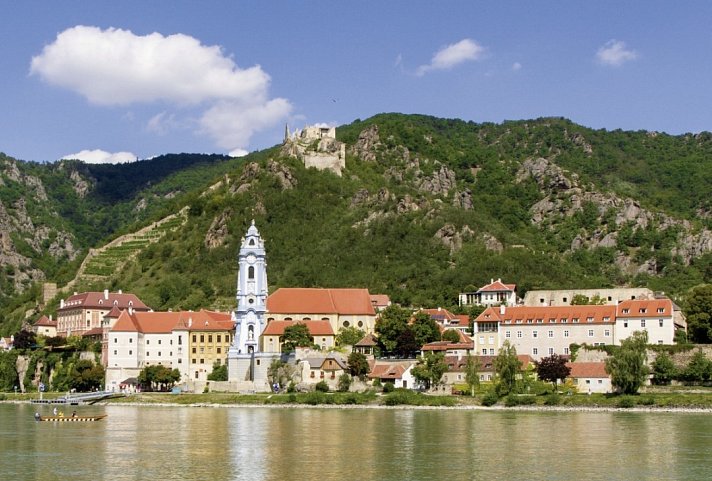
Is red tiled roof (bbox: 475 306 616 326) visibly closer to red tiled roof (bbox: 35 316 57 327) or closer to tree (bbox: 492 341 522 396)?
tree (bbox: 492 341 522 396)

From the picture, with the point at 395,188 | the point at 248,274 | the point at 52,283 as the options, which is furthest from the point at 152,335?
the point at 395,188

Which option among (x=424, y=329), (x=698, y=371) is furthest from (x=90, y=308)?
(x=698, y=371)

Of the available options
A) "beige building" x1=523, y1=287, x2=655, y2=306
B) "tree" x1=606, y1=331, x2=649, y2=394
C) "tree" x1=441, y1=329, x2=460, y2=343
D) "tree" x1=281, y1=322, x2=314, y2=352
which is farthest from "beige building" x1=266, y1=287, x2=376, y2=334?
"tree" x1=606, y1=331, x2=649, y2=394

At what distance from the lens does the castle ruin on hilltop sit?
6580 inches

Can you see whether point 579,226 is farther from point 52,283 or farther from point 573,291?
point 52,283

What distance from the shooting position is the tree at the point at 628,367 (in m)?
85.3

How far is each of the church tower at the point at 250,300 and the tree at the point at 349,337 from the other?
7114 mm

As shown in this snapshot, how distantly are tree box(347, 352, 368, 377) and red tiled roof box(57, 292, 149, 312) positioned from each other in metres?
35.8

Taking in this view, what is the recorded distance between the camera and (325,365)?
98.4 m

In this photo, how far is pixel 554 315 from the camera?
99062 mm

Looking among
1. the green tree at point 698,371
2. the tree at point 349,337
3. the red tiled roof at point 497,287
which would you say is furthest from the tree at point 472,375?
the red tiled roof at point 497,287

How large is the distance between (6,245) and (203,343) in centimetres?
9916

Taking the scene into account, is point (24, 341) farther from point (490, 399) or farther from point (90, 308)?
point (490, 399)

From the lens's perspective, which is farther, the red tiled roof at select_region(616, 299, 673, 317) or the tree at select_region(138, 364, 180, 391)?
the tree at select_region(138, 364, 180, 391)
